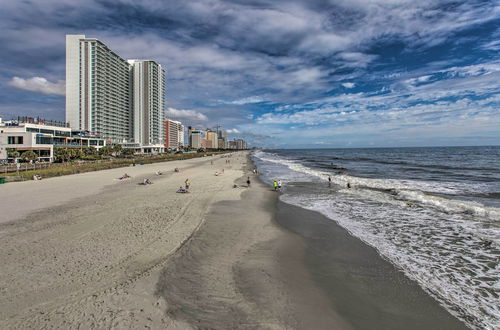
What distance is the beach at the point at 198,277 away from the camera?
215 inches

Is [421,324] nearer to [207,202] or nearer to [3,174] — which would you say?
[207,202]

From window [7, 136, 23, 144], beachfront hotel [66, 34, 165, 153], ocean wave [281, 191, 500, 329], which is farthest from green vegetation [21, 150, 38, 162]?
beachfront hotel [66, 34, 165, 153]

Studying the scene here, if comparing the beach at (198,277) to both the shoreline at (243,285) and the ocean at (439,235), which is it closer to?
the shoreline at (243,285)

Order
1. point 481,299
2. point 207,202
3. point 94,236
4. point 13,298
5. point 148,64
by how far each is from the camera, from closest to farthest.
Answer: point 13,298
point 481,299
point 94,236
point 207,202
point 148,64

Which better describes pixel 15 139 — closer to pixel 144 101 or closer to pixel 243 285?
pixel 243 285

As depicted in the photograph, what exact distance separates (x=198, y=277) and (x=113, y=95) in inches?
5606

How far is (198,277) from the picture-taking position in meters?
7.16

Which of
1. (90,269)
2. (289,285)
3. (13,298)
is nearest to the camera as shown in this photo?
(13,298)

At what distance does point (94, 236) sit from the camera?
10.5m

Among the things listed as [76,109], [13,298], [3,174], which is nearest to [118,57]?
[76,109]

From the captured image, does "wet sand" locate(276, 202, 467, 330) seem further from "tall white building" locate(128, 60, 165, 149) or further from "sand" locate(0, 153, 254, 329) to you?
"tall white building" locate(128, 60, 165, 149)

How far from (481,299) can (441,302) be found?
1209 mm

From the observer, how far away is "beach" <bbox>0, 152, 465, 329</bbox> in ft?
17.9

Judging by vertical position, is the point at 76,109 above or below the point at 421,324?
above
